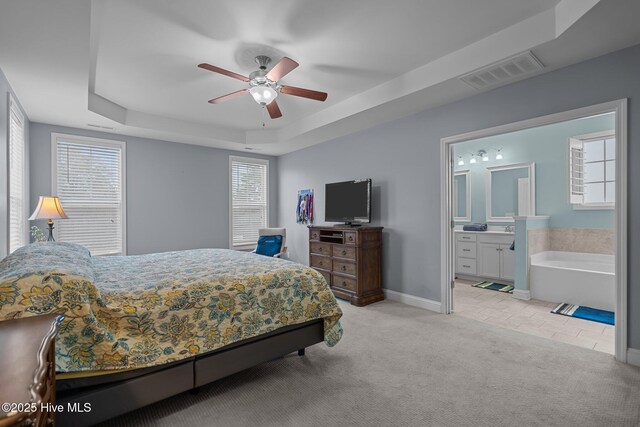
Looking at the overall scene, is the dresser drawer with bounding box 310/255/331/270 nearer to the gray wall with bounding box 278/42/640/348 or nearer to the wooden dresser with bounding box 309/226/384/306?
the wooden dresser with bounding box 309/226/384/306

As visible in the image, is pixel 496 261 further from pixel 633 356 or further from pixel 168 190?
pixel 168 190

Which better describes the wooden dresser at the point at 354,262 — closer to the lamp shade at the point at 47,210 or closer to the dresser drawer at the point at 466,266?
the dresser drawer at the point at 466,266

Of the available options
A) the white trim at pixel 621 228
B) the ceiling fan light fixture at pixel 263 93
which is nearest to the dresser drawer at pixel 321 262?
the ceiling fan light fixture at pixel 263 93

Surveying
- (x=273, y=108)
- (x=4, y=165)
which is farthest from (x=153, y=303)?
(x=273, y=108)

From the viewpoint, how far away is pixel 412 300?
4.05 meters

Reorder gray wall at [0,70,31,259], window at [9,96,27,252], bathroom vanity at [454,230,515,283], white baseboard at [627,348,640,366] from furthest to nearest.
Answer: bathroom vanity at [454,230,515,283], window at [9,96,27,252], gray wall at [0,70,31,259], white baseboard at [627,348,640,366]

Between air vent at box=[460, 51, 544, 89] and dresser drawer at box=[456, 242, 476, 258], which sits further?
dresser drawer at box=[456, 242, 476, 258]

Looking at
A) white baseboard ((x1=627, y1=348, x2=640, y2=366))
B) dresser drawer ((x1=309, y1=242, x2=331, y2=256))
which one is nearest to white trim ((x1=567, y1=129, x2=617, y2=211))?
white baseboard ((x1=627, y1=348, x2=640, y2=366))

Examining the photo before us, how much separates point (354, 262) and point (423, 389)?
2.07 meters

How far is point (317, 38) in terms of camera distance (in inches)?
106

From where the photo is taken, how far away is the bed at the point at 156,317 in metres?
1.53

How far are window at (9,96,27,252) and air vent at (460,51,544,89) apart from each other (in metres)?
4.43

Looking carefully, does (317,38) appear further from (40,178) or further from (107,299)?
(40,178)

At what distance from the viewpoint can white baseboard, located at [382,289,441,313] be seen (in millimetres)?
3805
